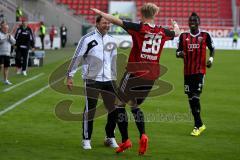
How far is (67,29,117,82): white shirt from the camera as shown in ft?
33.4

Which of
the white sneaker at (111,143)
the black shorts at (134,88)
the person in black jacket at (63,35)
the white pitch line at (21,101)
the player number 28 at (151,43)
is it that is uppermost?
the player number 28 at (151,43)

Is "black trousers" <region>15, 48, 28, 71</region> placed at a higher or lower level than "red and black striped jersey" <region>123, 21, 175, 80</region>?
lower

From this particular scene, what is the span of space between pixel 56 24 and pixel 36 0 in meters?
3.08

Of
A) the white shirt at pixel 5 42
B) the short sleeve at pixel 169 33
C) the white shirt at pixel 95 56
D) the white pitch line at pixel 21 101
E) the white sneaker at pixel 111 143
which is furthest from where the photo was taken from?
the white shirt at pixel 5 42

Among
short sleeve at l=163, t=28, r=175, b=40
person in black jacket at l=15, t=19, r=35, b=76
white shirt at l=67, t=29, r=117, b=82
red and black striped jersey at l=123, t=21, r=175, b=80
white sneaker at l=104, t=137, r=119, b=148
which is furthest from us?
person in black jacket at l=15, t=19, r=35, b=76

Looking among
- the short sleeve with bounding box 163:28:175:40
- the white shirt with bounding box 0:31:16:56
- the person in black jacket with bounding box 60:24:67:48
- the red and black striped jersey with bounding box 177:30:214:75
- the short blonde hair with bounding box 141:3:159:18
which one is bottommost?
the person in black jacket with bounding box 60:24:67:48

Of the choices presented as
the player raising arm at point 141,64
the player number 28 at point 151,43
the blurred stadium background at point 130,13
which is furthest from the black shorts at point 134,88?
the blurred stadium background at point 130,13

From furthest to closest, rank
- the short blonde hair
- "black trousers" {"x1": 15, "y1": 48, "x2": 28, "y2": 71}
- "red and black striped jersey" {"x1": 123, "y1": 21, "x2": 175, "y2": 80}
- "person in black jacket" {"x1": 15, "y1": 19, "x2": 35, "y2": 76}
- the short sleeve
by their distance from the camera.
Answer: "person in black jacket" {"x1": 15, "y1": 19, "x2": 35, "y2": 76}, "black trousers" {"x1": 15, "y1": 48, "x2": 28, "y2": 71}, the short sleeve, "red and black striped jersey" {"x1": 123, "y1": 21, "x2": 175, "y2": 80}, the short blonde hair

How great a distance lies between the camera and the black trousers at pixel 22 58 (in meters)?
24.0

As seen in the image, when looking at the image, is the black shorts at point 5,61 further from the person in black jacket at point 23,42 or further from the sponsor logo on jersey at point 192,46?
the sponsor logo on jersey at point 192,46

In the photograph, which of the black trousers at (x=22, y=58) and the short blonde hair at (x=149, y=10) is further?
the black trousers at (x=22, y=58)

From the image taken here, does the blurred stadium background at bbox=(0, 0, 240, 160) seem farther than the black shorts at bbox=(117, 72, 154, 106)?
Yes

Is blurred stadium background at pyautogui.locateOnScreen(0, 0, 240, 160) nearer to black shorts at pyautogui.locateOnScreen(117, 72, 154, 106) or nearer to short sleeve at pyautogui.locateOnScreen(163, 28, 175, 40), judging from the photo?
black shorts at pyautogui.locateOnScreen(117, 72, 154, 106)

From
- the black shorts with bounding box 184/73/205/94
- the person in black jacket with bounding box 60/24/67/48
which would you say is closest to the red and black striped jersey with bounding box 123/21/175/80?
the black shorts with bounding box 184/73/205/94
